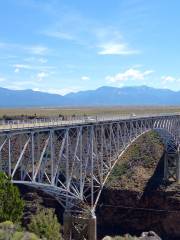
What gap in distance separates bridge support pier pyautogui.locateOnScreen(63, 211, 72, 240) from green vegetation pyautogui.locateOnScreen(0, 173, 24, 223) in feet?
52.0

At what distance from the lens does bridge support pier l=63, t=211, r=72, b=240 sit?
2009 inches

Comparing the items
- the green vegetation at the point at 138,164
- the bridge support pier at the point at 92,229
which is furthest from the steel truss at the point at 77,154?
the green vegetation at the point at 138,164

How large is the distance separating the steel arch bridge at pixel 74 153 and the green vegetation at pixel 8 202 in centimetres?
83

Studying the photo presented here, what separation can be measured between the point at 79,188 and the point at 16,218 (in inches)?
703

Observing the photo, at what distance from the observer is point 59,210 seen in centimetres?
7575

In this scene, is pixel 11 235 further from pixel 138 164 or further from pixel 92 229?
pixel 138 164

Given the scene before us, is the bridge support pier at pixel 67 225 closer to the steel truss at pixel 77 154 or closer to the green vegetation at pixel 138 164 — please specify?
the steel truss at pixel 77 154

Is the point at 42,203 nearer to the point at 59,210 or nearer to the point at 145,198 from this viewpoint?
the point at 59,210

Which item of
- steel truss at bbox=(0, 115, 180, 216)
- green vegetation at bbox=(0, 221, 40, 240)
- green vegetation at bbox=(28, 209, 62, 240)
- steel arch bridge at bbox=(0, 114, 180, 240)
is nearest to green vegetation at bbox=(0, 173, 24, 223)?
steel arch bridge at bbox=(0, 114, 180, 240)

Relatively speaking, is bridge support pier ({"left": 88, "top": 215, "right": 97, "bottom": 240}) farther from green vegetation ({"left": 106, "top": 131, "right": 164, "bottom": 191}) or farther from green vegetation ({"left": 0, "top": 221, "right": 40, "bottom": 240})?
green vegetation ({"left": 106, "top": 131, "right": 164, "bottom": 191})

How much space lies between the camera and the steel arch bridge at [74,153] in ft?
123

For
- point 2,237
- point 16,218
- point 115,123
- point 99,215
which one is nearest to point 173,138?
point 99,215

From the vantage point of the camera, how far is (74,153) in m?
45.2

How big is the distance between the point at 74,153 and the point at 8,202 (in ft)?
38.4
